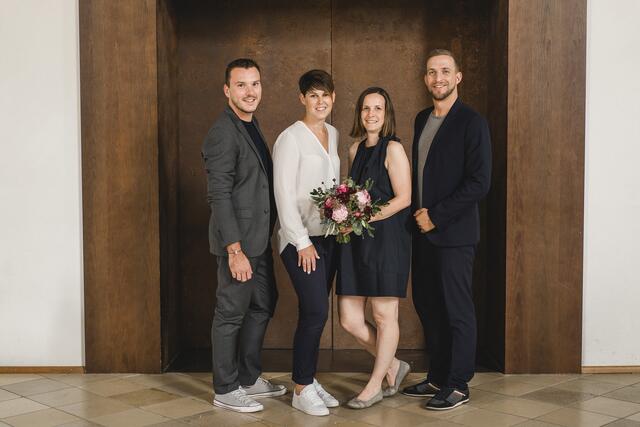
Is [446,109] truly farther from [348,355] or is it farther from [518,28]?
[348,355]

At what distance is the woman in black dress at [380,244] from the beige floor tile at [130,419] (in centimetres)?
102

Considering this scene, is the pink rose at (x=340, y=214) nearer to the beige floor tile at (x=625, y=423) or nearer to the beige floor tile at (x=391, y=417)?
the beige floor tile at (x=391, y=417)

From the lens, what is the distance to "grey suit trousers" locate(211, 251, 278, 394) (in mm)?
3803

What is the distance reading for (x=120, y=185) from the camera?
443cm

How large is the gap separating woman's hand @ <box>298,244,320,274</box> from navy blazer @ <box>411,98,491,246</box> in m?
0.65

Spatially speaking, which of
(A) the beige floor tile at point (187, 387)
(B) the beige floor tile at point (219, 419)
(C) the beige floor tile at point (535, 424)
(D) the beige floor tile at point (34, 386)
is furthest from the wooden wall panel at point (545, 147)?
(D) the beige floor tile at point (34, 386)

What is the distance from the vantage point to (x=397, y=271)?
146 inches

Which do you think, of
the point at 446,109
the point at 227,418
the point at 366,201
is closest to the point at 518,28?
the point at 446,109

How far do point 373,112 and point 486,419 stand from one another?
1.67 metres

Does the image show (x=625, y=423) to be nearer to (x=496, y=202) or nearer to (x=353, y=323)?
(x=353, y=323)

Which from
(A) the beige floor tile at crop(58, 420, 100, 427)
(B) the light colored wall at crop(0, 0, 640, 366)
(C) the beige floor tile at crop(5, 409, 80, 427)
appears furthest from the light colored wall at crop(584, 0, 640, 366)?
(C) the beige floor tile at crop(5, 409, 80, 427)

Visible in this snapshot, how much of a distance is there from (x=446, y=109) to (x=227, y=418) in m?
2.01

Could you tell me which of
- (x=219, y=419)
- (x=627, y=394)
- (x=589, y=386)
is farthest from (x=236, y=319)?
(x=627, y=394)

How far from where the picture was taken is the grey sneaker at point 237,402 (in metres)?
3.72
